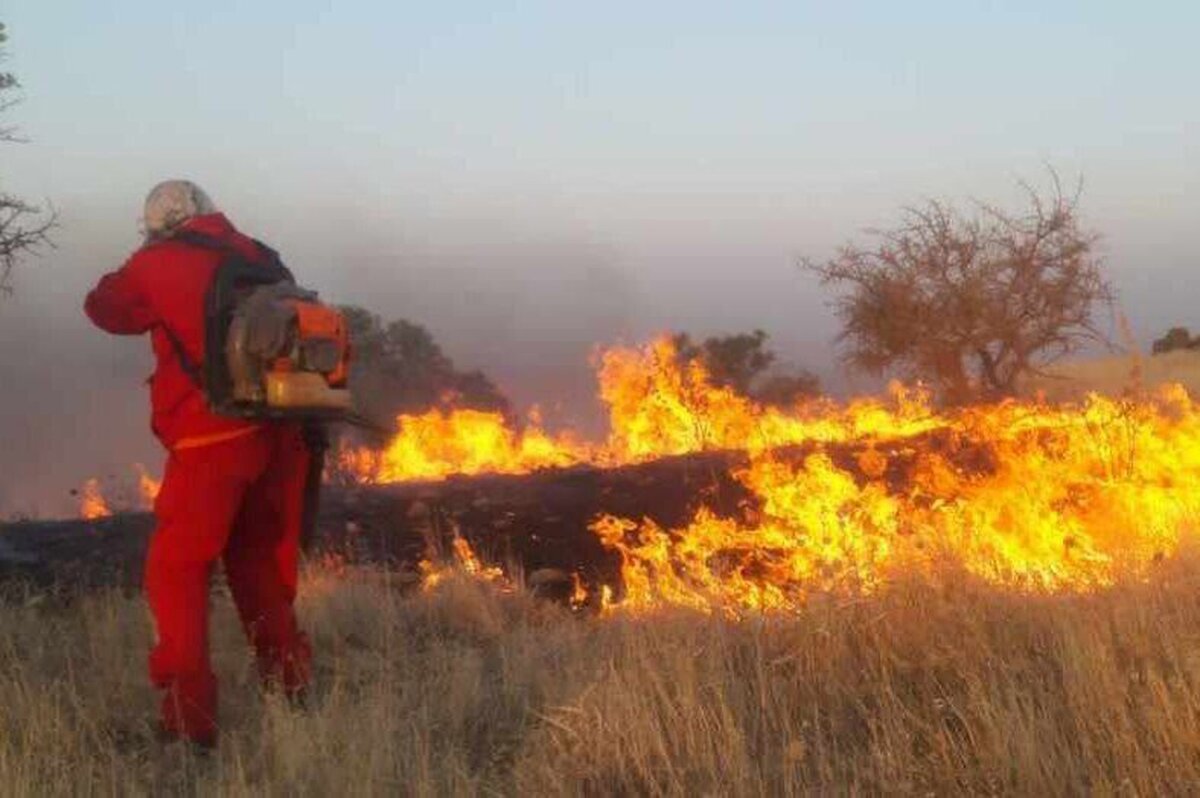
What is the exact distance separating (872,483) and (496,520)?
2.72m

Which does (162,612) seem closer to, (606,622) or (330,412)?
(330,412)

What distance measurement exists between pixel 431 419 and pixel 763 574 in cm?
729

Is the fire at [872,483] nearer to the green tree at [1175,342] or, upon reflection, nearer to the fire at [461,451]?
the fire at [461,451]

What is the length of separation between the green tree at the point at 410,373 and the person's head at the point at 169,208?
23554 millimetres

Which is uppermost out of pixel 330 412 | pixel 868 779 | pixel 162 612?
pixel 330 412

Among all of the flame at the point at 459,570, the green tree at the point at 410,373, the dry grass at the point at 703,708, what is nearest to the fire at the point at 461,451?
the flame at the point at 459,570

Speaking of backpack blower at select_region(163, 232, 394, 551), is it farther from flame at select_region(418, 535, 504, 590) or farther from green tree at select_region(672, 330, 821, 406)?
green tree at select_region(672, 330, 821, 406)

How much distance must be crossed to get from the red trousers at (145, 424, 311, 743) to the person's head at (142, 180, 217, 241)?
2.73 feet

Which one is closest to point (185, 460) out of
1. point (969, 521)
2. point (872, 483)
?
point (969, 521)

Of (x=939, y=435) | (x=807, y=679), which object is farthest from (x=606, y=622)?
(x=939, y=435)

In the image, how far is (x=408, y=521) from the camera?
10.4 meters

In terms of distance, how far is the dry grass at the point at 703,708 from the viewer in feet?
13.9

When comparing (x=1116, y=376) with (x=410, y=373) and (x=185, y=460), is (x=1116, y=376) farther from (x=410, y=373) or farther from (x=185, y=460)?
(x=185, y=460)

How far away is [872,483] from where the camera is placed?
35.6 ft
